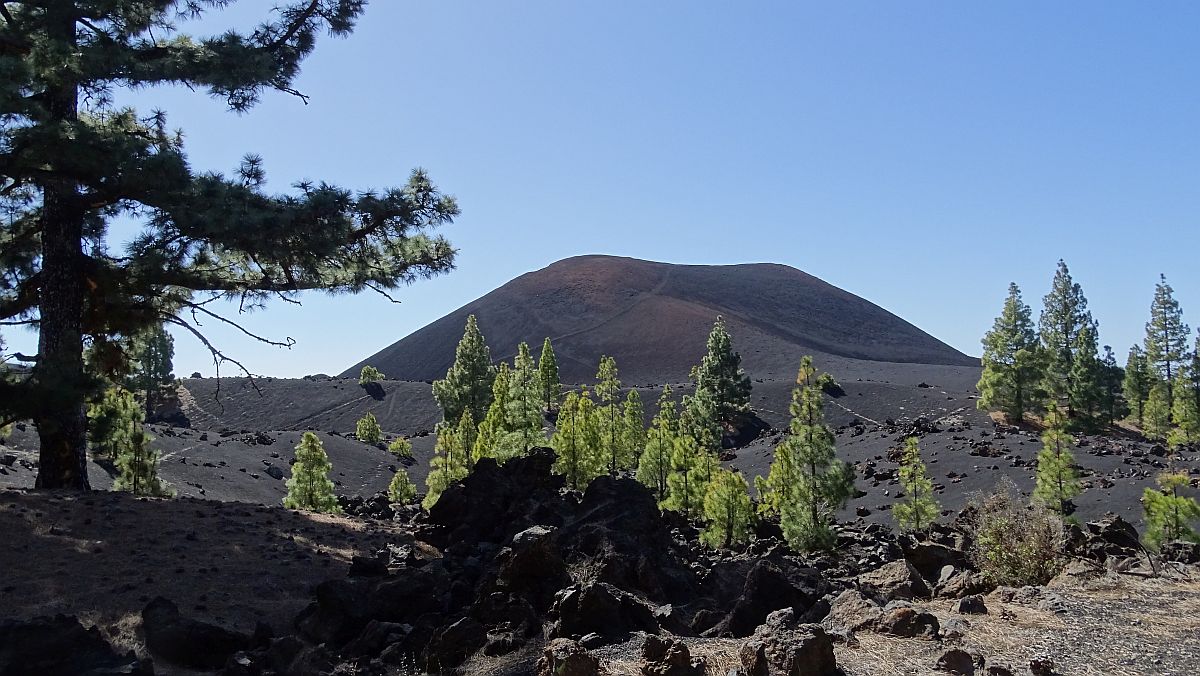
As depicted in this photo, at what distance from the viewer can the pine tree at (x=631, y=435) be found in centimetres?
3850

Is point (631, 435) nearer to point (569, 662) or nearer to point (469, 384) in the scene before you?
point (469, 384)

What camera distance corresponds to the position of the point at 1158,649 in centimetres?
739

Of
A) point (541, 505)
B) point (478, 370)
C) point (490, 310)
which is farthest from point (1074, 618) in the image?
point (490, 310)

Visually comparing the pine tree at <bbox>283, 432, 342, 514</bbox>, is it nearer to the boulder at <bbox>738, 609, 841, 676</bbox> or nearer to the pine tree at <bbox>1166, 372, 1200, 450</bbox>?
the boulder at <bbox>738, 609, 841, 676</bbox>

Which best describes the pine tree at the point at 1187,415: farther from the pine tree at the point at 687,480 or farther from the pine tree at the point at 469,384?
the pine tree at the point at 469,384

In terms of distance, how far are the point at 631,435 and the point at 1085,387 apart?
37.6m

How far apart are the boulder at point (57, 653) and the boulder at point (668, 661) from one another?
11.4 ft

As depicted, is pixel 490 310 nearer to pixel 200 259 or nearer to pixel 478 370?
pixel 478 370

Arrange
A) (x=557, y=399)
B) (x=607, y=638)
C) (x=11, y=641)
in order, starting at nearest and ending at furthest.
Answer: (x=11, y=641) → (x=607, y=638) → (x=557, y=399)

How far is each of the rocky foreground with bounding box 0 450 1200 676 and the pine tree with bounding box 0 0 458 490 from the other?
8.54ft

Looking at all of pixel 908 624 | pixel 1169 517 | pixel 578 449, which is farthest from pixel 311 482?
pixel 1169 517

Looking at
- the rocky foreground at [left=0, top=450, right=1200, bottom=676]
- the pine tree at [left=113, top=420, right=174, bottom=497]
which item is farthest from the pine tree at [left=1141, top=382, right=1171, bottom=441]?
the pine tree at [left=113, top=420, right=174, bottom=497]

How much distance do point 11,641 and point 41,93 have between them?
33.0ft

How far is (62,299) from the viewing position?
40.8ft
